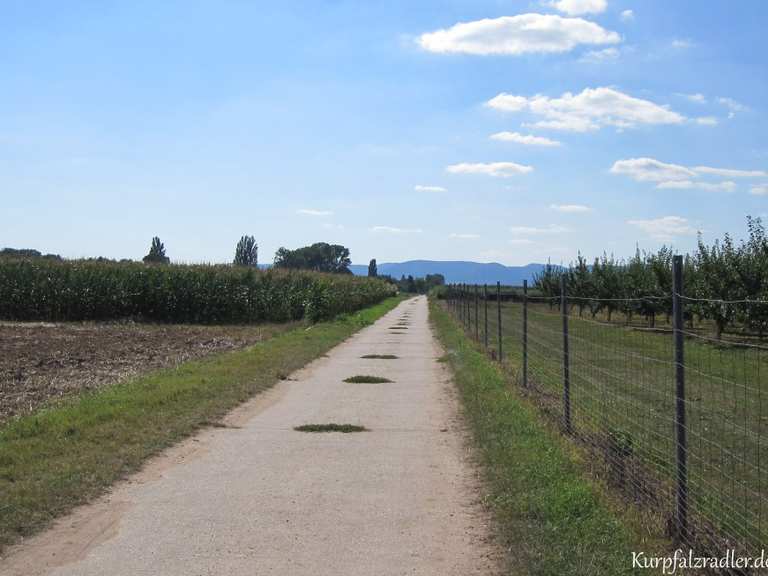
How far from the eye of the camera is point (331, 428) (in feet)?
31.7

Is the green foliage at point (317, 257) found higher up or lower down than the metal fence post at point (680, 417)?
higher up

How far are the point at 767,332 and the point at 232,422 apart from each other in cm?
2340

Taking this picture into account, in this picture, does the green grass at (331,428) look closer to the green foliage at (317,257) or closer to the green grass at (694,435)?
the green grass at (694,435)

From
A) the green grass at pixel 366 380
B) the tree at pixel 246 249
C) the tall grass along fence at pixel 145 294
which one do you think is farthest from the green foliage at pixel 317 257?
the green grass at pixel 366 380

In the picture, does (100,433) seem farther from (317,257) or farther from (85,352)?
(317,257)

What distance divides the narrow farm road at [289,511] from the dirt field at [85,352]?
12.7 ft

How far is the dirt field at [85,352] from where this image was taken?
1283 centimetres

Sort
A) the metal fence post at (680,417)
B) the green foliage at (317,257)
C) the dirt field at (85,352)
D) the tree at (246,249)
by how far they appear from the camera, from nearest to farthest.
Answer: the metal fence post at (680,417), the dirt field at (85,352), the tree at (246,249), the green foliage at (317,257)

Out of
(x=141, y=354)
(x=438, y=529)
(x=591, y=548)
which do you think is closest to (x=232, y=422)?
(x=438, y=529)

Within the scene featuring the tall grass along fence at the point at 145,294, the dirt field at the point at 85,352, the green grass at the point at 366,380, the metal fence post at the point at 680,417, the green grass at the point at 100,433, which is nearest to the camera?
the metal fence post at the point at 680,417

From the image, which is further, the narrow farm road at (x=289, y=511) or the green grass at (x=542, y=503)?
the narrow farm road at (x=289, y=511)

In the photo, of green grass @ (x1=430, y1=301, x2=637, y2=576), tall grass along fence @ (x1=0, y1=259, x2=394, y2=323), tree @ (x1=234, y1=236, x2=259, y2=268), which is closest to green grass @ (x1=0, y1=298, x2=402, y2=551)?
green grass @ (x1=430, y1=301, x2=637, y2=576)

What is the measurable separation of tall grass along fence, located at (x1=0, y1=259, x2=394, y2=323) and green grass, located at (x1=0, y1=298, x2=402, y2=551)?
66.7 ft

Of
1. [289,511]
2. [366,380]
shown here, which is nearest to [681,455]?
[289,511]
